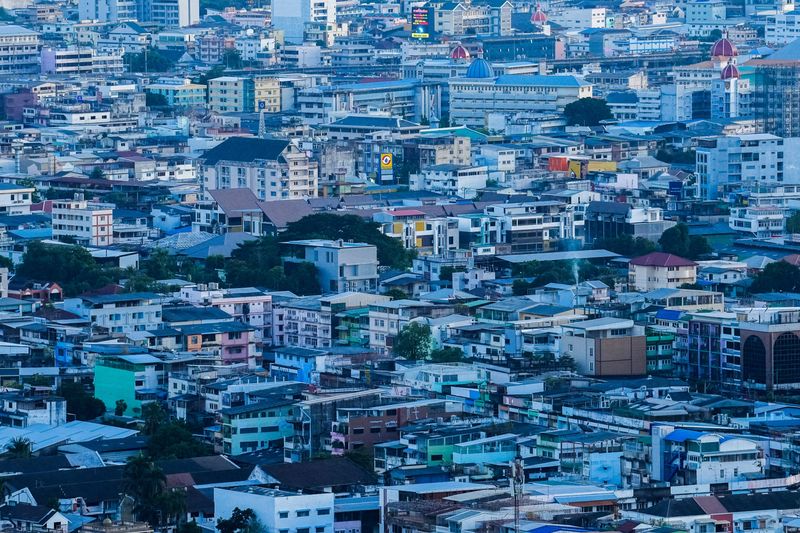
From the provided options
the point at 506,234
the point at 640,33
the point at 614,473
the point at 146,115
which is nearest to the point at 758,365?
the point at 614,473

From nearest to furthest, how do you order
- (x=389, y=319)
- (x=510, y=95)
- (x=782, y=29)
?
(x=389, y=319) < (x=510, y=95) < (x=782, y=29)

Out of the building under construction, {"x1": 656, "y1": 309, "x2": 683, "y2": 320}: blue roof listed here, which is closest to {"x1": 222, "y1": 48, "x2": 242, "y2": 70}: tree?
the building under construction

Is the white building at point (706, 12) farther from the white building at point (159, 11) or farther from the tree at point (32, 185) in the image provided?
the tree at point (32, 185)

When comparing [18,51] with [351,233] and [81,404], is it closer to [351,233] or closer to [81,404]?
[351,233]

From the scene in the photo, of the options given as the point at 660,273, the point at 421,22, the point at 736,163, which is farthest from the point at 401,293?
the point at 421,22

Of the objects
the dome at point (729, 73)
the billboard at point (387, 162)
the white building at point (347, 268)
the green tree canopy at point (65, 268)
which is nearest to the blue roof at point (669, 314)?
the white building at point (347, 268)
